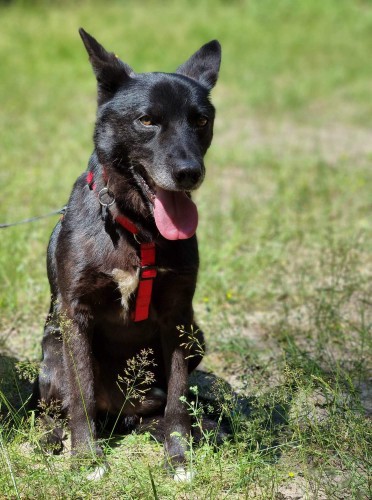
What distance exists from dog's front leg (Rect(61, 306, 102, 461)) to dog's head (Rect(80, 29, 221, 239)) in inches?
22.2

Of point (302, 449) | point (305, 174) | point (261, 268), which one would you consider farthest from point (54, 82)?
point (302, 449)

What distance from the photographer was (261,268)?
5496 mm

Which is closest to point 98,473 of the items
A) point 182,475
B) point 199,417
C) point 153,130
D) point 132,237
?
point 182,475

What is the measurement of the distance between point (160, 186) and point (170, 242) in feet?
0.92

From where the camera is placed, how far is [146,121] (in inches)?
126

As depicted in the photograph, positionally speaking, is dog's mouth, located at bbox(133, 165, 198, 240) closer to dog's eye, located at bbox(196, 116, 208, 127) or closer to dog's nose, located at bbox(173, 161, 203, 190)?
dog's nose, located at bbox(173, 161, 203, 190)

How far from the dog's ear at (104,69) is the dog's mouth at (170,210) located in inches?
15.4

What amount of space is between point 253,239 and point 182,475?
10.4 ft

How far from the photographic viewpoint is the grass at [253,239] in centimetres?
304

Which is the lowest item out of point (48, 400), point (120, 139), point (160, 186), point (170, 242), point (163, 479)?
point (163, 479)

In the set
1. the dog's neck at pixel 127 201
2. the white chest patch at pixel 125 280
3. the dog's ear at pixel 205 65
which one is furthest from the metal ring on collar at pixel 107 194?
the dog's ear at pixel 205 65

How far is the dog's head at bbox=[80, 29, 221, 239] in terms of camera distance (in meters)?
3.13

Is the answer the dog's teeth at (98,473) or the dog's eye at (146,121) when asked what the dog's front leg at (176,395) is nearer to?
the dog's teeth at (98,473)

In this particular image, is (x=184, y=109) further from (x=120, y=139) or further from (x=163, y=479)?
(x=163, y=479)
